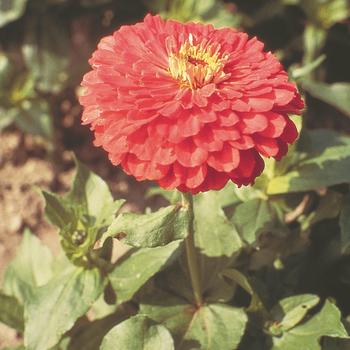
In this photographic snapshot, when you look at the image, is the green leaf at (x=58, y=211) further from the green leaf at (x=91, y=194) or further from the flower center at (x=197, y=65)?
the flower center at (x=197, y=65)

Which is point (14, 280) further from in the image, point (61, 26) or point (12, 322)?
point (61, 26)

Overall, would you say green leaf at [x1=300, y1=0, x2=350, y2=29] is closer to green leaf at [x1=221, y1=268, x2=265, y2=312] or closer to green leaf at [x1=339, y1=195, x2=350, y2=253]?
green leaf at [x1=339, y1=195, x2=350, y2=253]

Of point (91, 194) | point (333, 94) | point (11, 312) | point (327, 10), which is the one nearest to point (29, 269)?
point (11, 312)

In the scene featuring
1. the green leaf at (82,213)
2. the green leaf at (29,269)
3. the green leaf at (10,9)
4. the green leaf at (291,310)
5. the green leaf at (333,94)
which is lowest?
the green leaf at (29,269)

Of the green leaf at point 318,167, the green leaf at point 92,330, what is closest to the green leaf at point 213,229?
the green leaf at point 318,167

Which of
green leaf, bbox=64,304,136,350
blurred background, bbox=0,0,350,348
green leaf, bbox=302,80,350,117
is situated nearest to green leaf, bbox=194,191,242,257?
green leaf, bbox=64,304,136,350

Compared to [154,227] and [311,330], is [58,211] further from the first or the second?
[311,330]

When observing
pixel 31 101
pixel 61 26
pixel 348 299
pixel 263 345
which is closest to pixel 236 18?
pixel 61 26

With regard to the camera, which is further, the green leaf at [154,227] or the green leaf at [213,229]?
the green leaf at [213,229]
